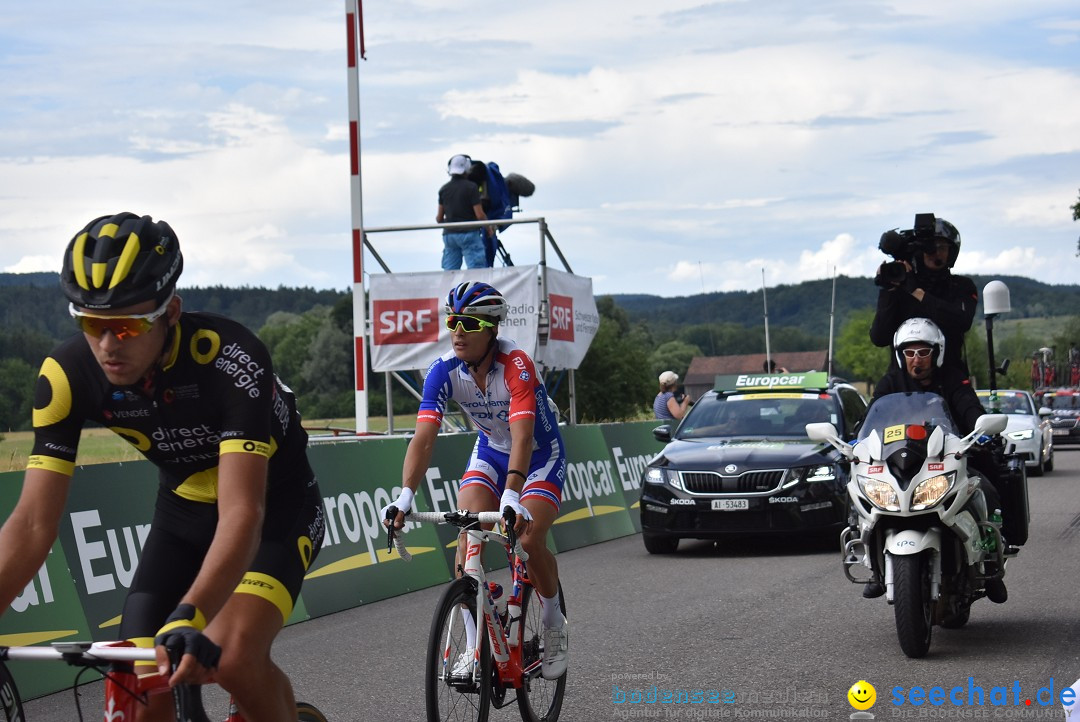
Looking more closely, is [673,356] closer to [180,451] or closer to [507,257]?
[507,257]

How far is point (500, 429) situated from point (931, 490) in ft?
8.85

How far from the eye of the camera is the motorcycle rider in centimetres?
851

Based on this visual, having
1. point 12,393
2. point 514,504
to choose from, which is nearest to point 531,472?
point 514,504

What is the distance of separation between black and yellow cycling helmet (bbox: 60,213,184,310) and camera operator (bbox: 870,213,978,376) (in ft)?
20.7

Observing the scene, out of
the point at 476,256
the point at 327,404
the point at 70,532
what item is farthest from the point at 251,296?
the point at 70,532

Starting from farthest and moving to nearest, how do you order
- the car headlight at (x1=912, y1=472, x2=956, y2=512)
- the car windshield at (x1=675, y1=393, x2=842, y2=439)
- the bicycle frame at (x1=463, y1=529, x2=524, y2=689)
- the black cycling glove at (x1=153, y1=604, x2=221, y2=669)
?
the car windshield at (x1=675, y1=393, x2=842, y2=439)
the car headlight at (x1=912, y1=472, x2=956, y2=512)
the bicycle frame at (x1=463, y1=529, x2=524, y2=689)
the black cycling glove at (x1=153, y1=604, x2=221, y2=669)

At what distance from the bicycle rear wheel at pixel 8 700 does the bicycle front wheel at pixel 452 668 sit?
8.00 ft

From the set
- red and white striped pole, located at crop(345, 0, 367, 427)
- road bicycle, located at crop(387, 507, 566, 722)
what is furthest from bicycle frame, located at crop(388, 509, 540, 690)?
red and white striped pole, located at crop(345, 0, 367, 427)

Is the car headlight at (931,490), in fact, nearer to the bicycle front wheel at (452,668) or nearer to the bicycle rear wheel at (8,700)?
the bicycle front wheel at (452,668)

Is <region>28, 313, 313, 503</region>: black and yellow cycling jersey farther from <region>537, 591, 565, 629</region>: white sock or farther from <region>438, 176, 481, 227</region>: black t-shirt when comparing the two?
<region>438, 176, 481, 227</region>: black t-shirt

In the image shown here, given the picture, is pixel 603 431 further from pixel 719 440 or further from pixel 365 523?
pixel 365 523

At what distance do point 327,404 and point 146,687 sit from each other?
8196cm

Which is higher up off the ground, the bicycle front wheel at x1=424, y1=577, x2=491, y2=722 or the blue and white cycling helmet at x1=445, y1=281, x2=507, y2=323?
the blue and white cycling helmet at x1=445, y1=281, x2=507, y2=323

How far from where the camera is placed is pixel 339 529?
10.9 meters
